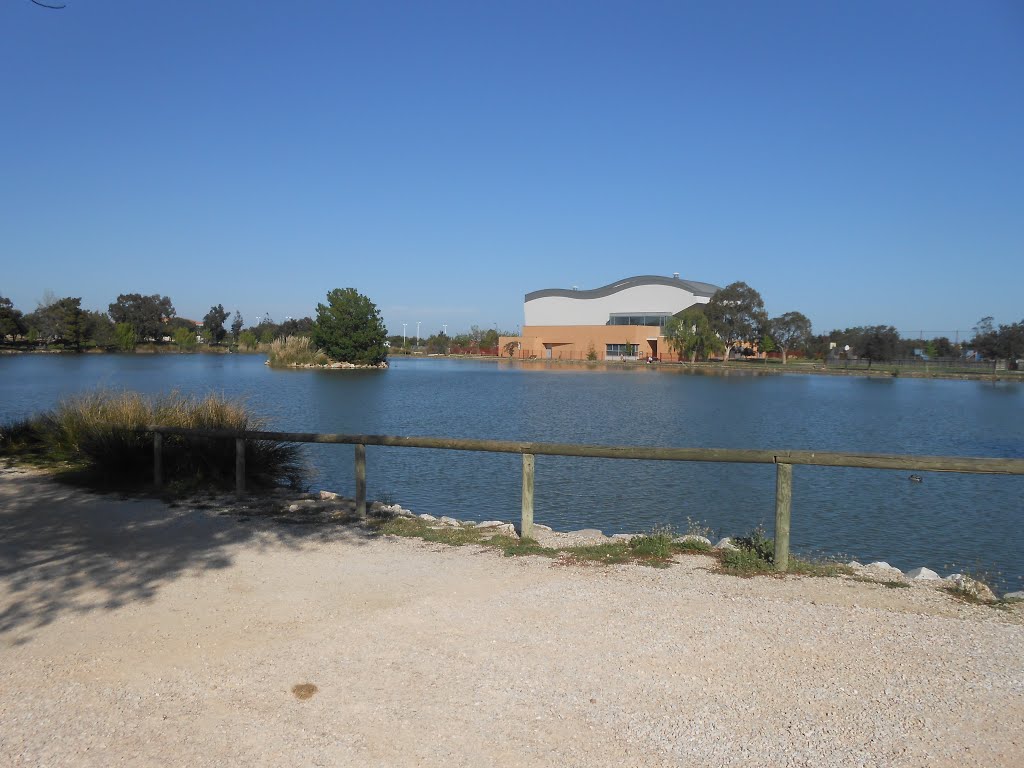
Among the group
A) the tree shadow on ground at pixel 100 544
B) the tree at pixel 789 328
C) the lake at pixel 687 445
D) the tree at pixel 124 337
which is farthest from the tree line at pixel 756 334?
the tree shadow on ground at pixel 100 544

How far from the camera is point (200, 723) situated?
4.14 m

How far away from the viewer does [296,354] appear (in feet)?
241

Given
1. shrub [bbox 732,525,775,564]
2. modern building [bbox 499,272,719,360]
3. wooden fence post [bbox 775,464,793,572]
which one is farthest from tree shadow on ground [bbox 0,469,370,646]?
modern building [bbox 499,272,719,360]

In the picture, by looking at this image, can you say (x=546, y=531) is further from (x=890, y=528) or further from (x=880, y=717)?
(x=890, y=528)

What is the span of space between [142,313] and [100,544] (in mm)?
128165

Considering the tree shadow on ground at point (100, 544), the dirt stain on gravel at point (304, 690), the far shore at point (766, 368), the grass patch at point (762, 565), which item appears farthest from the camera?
the far shore at point (766, 368)

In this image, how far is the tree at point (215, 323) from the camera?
147250mm

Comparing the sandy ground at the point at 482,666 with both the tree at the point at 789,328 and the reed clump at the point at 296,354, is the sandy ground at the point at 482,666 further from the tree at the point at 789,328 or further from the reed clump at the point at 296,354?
the tree at the point at 789,328

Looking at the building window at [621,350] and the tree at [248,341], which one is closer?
Result: the building window at [621,350]

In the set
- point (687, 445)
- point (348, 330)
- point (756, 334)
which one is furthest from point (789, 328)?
point (687, 445)

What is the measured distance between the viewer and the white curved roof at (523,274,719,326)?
344 feet

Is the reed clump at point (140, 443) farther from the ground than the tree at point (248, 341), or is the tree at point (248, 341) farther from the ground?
the tree at point (248, 341)

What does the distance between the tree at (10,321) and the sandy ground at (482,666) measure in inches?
4090

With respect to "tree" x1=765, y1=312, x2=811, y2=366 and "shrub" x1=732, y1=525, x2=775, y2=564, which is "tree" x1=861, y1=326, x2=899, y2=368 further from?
"shrub" x1=732, y1=525, x2=775, y2=564
